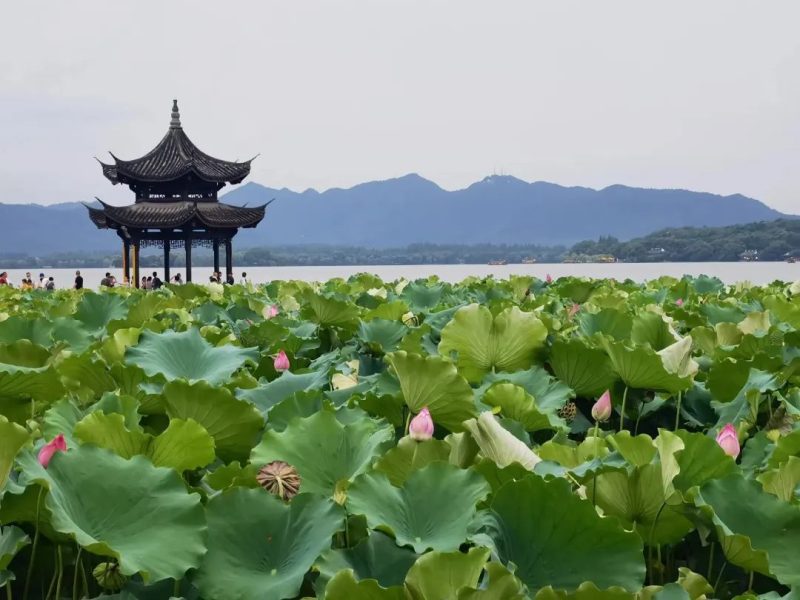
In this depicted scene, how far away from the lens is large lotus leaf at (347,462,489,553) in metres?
0.86

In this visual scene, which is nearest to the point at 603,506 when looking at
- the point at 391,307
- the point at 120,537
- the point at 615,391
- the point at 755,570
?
the point at 755,570

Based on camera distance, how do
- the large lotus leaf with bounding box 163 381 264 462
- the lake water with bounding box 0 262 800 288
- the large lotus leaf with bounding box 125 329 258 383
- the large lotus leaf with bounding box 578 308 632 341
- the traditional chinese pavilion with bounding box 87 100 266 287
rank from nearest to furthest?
the large lotus leaf with bounding box 163 381 264 462 < the large lotus leaf with bounding box 125 329 258 383 < the large lotus leaf with bounding box 578 308 632 341 < the lake water with bounding box 0 262 800 288 < the traditional chinese pavilion with bounding box 87 100 266 287

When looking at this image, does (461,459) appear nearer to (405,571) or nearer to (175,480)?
(405,571)

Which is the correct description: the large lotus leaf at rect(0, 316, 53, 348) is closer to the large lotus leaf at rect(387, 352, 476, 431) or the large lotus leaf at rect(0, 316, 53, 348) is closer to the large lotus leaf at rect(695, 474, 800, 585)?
the large lotus leaf at rect(387, 352, 476, 431)

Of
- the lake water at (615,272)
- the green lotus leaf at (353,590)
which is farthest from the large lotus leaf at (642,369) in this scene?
the lake water at (615,272)

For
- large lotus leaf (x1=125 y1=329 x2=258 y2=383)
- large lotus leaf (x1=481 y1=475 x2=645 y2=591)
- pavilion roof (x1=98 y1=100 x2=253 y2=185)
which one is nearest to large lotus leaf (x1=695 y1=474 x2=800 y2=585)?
large lotus leaf (x1=481 y1=475 x2=645 y2=591)

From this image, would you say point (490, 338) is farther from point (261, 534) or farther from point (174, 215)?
point (174, 215)

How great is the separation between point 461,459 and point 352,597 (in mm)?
413

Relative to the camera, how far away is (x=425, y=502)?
90cm

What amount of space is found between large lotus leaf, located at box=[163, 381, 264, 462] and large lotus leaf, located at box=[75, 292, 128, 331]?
1624 mm

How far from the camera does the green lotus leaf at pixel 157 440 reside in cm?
100

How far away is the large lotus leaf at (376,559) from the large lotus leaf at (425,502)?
15mm

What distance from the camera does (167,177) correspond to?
26797 mm

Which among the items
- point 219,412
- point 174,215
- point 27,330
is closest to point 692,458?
point 219,412
